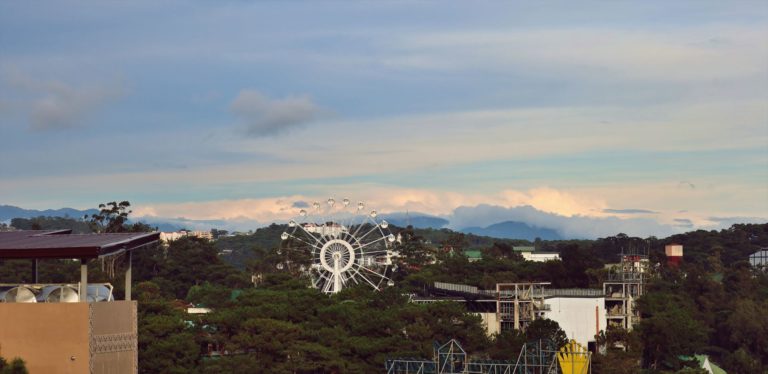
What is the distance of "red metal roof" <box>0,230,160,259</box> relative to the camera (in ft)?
108

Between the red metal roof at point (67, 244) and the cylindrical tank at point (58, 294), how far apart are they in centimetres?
121

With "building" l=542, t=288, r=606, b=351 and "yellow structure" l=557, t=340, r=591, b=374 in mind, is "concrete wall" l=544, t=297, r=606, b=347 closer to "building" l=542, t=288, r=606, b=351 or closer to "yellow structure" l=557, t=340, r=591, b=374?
"building" l=542, t=288, r=606, b=351

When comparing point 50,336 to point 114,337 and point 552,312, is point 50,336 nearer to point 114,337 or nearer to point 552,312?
point 114,337

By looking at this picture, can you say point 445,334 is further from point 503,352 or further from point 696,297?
point 696,297

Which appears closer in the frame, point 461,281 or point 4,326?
point 4,326

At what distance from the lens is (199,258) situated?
107 meters

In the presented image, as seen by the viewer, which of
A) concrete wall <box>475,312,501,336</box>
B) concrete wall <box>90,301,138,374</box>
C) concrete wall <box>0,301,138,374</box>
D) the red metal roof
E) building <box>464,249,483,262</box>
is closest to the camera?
concrete wall <box>0,301,138,374</box>

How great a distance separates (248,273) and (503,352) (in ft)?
191

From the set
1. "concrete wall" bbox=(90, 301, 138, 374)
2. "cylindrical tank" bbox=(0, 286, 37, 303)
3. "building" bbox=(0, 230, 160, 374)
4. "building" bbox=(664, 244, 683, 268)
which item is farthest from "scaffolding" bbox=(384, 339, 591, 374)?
"building" bbox=(664, 244, 683, 268)

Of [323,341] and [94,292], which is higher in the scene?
[94,292]

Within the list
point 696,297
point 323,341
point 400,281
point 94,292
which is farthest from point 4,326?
point 696,297

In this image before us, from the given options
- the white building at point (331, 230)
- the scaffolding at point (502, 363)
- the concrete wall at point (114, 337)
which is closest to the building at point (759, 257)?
the white building at point (331, 230)

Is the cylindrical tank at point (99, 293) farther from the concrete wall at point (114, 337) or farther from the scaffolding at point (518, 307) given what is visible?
the scaffolding at point (518, 307)

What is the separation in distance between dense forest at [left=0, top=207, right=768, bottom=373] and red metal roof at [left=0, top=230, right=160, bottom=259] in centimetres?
1478
